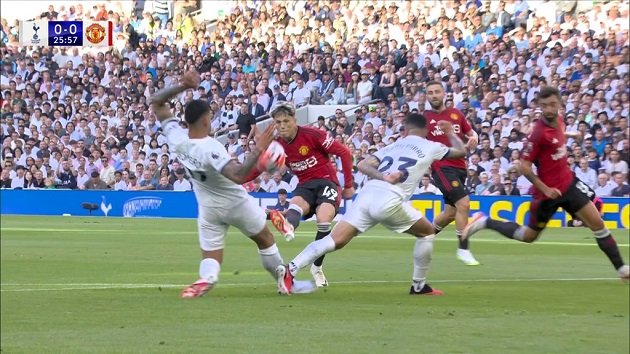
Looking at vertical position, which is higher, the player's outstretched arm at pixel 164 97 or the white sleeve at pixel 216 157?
the player's outstretched arm at pixel 164 97

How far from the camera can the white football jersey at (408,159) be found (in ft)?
42.4

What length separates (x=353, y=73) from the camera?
117ft

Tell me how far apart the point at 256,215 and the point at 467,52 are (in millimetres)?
21950

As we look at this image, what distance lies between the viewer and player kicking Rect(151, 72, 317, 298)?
38.2 ft

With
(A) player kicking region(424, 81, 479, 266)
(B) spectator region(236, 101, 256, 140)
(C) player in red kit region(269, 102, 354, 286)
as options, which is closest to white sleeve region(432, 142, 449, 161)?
(C) player in red kit region(269, 102, 354, 286)

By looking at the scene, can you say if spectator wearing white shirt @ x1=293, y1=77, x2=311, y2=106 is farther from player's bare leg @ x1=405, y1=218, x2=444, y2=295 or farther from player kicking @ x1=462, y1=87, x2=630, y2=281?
player's bare leg @ x1=405, y1=218, x2=444, y2=295

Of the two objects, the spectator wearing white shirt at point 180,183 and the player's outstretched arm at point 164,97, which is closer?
the player's outstretched arm at point 164,97

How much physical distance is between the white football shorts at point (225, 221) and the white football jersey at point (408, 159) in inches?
54.5

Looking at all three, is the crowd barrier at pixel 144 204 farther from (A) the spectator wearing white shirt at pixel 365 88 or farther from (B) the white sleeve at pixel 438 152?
(B) the white sleeve at pixel 438 152

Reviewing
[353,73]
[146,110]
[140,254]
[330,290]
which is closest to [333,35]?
[353,73]

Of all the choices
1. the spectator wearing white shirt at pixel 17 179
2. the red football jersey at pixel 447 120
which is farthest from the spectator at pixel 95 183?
the red football jersey at pixel 447 120

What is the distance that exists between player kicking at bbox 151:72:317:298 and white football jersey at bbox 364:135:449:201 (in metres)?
1.38

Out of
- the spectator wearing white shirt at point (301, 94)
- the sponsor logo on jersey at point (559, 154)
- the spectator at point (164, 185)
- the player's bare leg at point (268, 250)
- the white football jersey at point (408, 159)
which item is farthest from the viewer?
the spectator wearing white shirt at point (301, 94)

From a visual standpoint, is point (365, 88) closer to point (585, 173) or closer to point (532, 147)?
point (585, 173)
